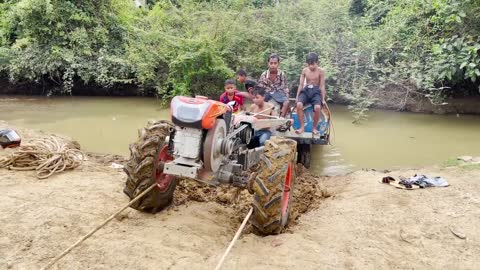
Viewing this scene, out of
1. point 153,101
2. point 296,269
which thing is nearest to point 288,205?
point 296,269

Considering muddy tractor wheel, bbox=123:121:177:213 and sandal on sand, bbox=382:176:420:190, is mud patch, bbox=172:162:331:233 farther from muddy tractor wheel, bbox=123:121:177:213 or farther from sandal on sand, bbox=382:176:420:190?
sandal on sand, bbox=382:176:420:190

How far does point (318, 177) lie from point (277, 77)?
1950mm

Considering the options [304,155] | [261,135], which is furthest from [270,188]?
[304,155]

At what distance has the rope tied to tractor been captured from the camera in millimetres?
6066

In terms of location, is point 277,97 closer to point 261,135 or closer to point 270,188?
point 261,135

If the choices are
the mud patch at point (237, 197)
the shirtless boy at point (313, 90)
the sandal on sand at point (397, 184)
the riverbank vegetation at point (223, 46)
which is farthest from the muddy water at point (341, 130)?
the mud patch at point (237, 197)

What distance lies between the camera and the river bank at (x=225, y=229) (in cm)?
383

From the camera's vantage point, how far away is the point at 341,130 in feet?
34.4

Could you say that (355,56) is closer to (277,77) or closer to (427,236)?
(277,77)

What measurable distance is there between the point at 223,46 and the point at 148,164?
930 cm

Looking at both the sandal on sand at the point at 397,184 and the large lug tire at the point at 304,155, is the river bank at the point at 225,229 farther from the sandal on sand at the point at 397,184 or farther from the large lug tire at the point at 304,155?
the large lug tire at the point at 304,155

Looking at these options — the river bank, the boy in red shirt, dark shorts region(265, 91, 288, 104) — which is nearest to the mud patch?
the river bank

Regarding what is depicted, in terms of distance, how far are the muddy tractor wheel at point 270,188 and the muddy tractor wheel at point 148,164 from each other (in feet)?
3.37

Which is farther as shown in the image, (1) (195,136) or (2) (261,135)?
(2) (261,135)
